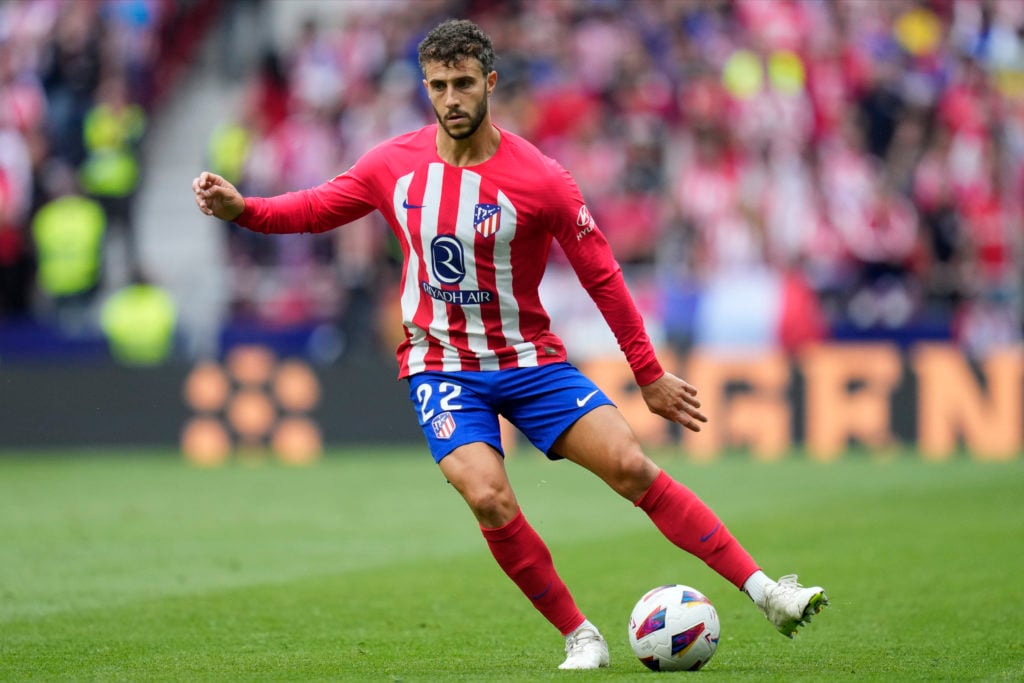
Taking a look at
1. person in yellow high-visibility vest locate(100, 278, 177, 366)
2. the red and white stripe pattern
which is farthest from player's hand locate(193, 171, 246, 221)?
person in yellow high-visibility vest locate(100, 278, 177, 366)

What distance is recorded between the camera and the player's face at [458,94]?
5859 millimetres

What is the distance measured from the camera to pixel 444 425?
605 cm

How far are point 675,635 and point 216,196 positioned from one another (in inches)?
92.2

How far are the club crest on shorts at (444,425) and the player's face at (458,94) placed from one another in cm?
104

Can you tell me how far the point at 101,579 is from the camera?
28.4 feet

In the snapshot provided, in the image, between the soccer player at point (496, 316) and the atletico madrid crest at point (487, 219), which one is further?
the atletico madrid crest at point (487, 219)

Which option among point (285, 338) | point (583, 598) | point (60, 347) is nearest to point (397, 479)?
point (285, 338)

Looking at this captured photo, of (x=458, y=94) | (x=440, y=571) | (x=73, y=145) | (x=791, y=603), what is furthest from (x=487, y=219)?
(x=73, y=145)

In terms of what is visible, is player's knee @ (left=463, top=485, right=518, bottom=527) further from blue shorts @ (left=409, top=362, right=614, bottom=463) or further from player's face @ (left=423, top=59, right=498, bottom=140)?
player's face @ (left=423, top=59, right=498, bottom=140)

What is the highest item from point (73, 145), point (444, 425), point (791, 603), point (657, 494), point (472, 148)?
point (73, 145)

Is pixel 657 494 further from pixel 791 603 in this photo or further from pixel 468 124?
pixel 468 124

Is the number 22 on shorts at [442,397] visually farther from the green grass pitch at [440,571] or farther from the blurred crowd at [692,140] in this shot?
the blurred crowd at [692,140]

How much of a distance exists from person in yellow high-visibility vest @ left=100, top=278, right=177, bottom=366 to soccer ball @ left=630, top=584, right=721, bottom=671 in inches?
477

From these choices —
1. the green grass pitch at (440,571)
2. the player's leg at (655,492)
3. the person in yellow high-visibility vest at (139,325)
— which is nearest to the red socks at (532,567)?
the green grass pitch at (440,571)
